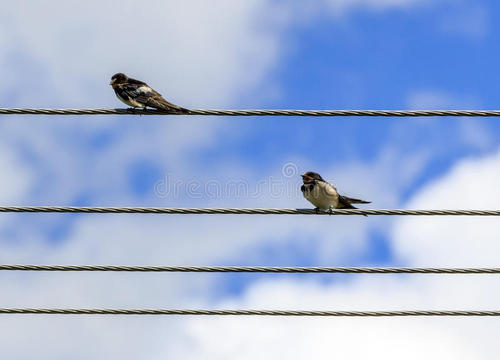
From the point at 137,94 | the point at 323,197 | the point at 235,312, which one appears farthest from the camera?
the point at 137,94

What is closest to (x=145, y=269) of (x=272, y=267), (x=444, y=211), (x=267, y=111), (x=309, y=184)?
(x=272, y=267)

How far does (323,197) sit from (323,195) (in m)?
0.05

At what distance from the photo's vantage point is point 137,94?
14586mm

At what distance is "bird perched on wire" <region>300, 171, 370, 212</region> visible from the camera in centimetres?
1341

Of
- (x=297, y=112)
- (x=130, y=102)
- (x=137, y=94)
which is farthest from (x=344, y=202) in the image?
(x=297, y=112)

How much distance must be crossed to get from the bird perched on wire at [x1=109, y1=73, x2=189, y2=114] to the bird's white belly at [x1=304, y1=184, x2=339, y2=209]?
2.15 m

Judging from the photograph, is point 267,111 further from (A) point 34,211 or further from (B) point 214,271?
(A) point 34,211

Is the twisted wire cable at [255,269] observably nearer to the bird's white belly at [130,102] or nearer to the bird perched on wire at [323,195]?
the bird perched on wire at [323,195]

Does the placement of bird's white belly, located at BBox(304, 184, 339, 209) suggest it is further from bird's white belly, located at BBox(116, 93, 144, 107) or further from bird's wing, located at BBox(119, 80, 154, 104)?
bird's white belly, located at BBox(116, 93, 144, 107)

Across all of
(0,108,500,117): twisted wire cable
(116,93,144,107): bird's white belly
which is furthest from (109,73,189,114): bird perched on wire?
(0,108,500,117): twisted wire cable

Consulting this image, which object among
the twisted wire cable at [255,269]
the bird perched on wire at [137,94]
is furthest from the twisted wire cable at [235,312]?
the bird perched on wire at [137,94]

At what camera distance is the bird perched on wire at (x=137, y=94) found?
1380 centimetres

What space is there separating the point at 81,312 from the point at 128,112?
211cm

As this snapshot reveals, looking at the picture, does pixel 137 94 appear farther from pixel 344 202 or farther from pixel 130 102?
pixel 344 202
